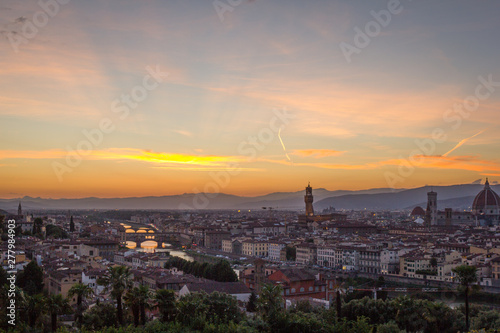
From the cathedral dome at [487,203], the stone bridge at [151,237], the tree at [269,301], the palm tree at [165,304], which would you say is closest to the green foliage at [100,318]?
the palm tree at [165,304]

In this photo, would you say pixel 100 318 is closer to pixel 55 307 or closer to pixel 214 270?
pixel 55 307

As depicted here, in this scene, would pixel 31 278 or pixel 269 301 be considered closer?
pixel 269 301

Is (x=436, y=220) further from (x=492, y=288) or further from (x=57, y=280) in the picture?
(x=57, y=280)

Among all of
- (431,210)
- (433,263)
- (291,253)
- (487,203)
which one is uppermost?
(487,203)

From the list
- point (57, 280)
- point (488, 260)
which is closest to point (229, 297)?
point (57, 280)

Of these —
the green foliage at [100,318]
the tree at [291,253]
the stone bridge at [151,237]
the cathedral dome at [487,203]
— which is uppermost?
the cathedral dome at [487,203]

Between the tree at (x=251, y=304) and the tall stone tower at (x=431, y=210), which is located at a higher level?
the tall stone tower at (x=431, y=210)

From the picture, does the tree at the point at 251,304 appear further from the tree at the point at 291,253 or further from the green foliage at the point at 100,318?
the tree at the point at 291,253

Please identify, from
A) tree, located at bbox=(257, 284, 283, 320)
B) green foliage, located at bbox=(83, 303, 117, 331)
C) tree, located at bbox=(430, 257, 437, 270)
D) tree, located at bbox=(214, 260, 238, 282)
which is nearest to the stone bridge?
tree, located at bbox=(430, 257, 437, 270)

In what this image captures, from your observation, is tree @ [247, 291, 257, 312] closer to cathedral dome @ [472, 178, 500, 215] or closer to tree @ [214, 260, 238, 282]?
tree @ [214, 260, 238, 282]

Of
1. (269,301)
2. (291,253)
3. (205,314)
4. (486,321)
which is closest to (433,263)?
(291,253)
